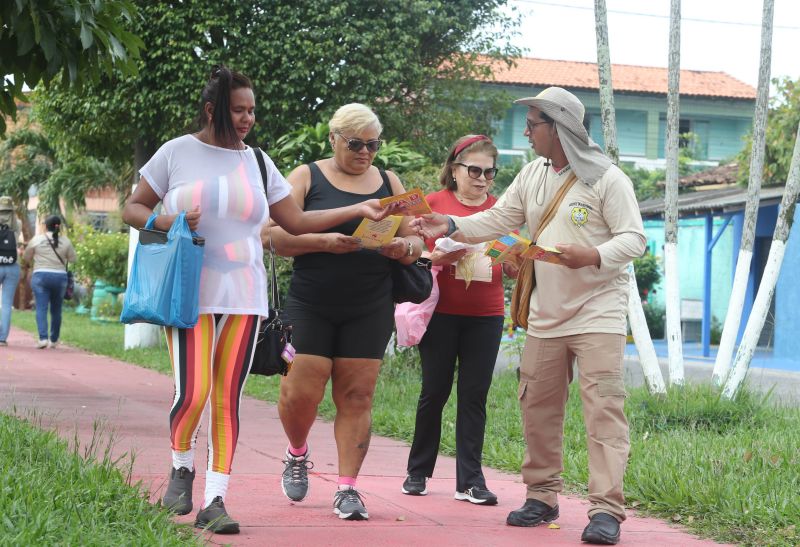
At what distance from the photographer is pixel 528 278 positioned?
5.89 m

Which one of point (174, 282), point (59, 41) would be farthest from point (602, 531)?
point (59, 41)

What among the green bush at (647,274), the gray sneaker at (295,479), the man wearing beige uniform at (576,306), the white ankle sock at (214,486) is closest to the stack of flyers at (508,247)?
the man wearing beige uniform at (576,306)

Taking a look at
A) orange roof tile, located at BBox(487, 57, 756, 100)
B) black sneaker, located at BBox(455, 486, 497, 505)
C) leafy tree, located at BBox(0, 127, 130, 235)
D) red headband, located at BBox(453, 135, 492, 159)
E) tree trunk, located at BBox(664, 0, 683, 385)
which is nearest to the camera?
black sneaker, located at BBox(455, 486, 497, 505)

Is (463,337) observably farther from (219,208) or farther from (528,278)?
(219,208)

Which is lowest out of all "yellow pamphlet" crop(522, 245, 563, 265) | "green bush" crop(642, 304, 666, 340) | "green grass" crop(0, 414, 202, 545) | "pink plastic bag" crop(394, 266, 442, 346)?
"green bush" crop(642, 304, 666, 340)

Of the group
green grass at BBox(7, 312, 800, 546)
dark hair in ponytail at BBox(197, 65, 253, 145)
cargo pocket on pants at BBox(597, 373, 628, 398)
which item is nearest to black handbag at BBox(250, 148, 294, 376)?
dark hair in ponytail at BBox(197, 65, 253, 145)

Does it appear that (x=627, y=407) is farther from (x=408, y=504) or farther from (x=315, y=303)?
(x=315, y=303)

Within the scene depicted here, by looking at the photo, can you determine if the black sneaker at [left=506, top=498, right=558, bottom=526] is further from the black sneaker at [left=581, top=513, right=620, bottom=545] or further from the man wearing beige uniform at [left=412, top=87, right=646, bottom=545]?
the black sneaker at [left=581, top=513, right=620, bottom=545]

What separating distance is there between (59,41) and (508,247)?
272 cm

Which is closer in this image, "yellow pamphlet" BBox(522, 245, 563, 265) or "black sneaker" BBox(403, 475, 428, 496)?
"yellow pamphlet" BBox(522, 245, 563, 265)

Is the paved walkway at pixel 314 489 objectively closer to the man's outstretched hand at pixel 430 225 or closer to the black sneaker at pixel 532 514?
the black sneaker at pixel 532 514

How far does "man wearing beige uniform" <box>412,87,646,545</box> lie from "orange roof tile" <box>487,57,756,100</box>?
4018 centimetres

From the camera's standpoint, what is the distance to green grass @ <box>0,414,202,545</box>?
430 cm

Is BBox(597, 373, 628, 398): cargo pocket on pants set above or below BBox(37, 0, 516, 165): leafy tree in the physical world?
below
